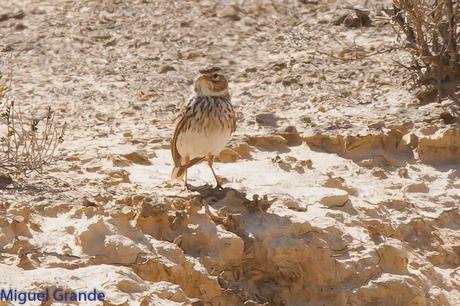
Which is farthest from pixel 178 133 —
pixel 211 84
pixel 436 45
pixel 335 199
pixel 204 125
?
pixel 436 45

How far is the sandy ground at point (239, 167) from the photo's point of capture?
6.77 meters

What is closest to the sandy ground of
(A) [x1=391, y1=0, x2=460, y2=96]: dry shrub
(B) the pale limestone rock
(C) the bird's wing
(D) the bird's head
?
(B) the pale limestone rock

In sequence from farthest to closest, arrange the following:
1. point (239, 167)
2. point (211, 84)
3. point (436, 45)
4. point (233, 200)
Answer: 1. point (436, 45)
2. point (239, 167)
3. point (211, 84)
4. point (233, 200)

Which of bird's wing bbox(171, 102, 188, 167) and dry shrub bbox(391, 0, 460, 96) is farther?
dry shrub bbox(391, 0, 460, 96)

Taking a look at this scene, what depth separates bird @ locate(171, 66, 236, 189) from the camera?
7.98 m

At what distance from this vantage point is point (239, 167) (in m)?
8.56

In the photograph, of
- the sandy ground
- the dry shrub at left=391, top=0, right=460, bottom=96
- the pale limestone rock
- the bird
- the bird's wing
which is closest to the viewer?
the sandy ground

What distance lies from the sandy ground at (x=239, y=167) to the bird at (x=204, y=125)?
0.68 ft

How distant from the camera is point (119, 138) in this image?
8938 mm

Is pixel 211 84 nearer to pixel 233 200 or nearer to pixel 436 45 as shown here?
pixel 233 200

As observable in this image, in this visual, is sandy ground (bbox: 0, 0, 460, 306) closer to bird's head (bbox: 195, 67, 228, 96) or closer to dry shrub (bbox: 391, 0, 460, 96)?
dry shrub (bbox: 391, 0, 460, 96)

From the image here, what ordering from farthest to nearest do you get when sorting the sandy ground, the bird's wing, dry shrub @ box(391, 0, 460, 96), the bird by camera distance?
1. dry shrub @ box(391, 0, 460, 96)
2. the bird's wing
3. the bird
4. the sandy ground

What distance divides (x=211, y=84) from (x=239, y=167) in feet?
2.63

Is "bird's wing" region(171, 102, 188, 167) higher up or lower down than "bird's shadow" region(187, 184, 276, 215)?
higher up
